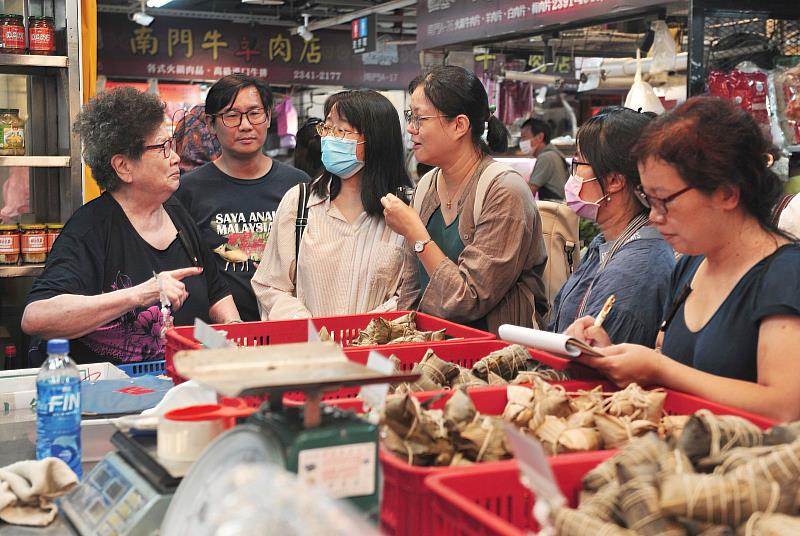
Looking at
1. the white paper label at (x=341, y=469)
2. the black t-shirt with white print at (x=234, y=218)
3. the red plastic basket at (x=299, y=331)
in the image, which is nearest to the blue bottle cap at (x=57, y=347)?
the red plastic basket at (x=299, y=331)

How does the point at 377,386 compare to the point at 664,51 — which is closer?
the point at 377,386

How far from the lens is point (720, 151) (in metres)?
2.10

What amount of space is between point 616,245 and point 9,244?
347 centimetres

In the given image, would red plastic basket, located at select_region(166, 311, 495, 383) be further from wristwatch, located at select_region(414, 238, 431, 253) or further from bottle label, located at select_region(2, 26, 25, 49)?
bottle label, located at select_region(2, 26, 25, 49)

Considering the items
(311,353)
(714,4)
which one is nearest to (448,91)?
(714,4)

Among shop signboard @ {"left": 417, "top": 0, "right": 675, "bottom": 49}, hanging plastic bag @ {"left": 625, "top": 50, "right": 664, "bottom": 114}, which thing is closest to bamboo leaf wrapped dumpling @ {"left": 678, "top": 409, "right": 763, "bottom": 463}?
shop signboard @ {"left": 417, "top": 0, "right": 675, "bottom": 49}

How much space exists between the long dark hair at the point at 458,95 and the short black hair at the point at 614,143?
0.56m

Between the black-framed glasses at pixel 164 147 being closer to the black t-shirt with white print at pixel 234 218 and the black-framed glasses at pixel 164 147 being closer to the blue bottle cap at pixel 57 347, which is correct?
the black t-shirt with white print at pixel 234 218

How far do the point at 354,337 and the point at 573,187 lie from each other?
2.86 ft

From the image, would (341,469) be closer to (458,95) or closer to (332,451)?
(332,451)

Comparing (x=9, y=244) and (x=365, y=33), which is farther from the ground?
(x=365, y=33)

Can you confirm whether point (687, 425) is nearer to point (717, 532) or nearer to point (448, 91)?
point (717, 532)

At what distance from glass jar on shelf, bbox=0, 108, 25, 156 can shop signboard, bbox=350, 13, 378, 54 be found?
28.6ft

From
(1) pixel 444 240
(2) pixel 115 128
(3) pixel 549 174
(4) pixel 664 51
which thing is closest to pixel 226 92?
(2) pixel 115 128
